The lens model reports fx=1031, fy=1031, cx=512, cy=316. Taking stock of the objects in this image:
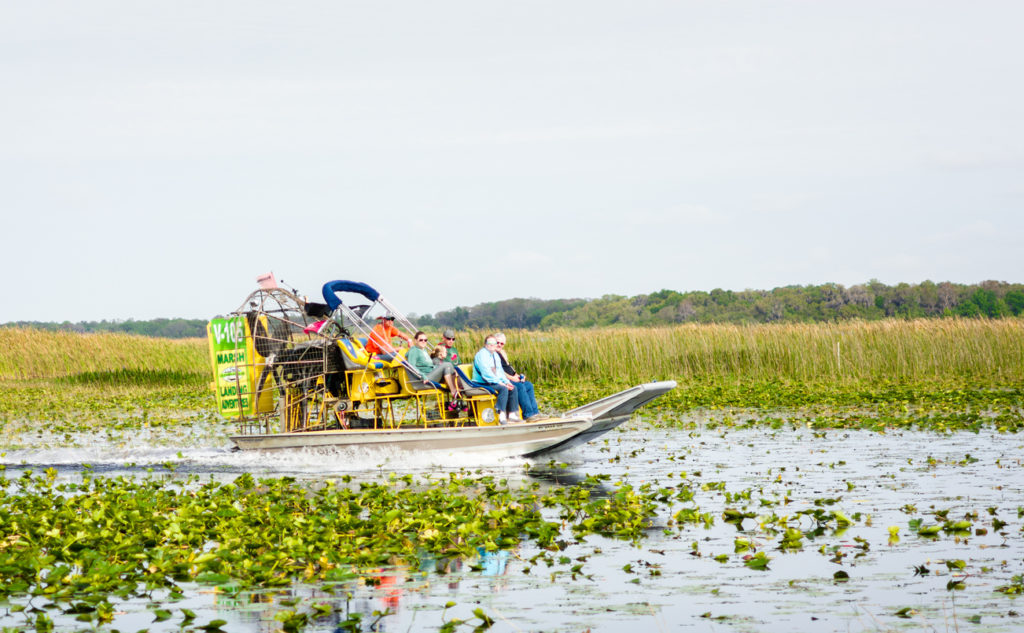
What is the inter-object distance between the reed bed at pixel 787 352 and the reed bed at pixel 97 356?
1183 cm

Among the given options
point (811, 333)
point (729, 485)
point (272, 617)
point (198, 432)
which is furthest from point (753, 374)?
point (272, 617)

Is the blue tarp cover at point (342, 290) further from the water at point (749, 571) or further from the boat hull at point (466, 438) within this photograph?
the water at point (749, 571)

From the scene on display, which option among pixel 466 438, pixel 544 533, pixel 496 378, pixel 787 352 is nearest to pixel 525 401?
pixel 496 378

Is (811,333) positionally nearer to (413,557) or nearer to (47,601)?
(413,557)

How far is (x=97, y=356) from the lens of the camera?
3666cm

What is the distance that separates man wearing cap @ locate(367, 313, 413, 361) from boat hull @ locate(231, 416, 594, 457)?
3.66 feet

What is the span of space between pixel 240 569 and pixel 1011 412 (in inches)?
595

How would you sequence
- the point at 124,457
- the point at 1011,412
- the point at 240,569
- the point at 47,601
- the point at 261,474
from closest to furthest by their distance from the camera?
the point at 47,601 → the point at 240,569 → the point at 261,474 → the point at 124,457 → the point at 1011,412

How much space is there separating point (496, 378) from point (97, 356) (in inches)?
1058

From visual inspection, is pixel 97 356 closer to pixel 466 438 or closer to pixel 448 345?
pixel 448 345

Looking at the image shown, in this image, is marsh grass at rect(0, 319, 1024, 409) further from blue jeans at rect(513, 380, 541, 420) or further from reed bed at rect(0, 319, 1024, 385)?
blue jeans at rect(513, 380, 541, 420)

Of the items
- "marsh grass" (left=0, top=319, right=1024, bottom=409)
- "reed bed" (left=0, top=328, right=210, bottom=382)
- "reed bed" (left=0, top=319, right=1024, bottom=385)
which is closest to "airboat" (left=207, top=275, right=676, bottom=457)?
"marsh grass" (left=0, top=319, right=1024, bottom=409)

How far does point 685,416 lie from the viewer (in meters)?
20.6

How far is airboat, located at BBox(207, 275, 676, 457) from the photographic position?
1388cm
